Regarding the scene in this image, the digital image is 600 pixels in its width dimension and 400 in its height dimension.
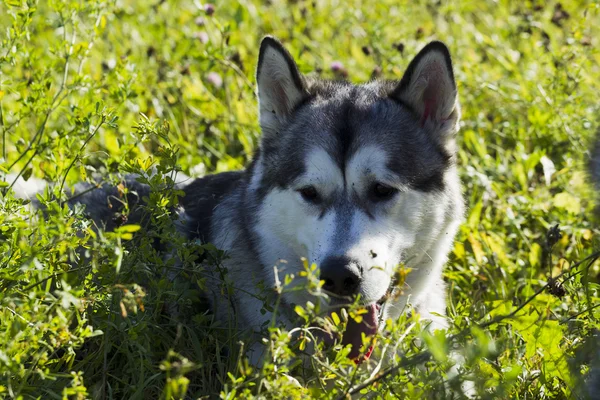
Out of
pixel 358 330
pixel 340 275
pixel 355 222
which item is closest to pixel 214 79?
pixel 355 222

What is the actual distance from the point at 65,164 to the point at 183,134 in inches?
87.1

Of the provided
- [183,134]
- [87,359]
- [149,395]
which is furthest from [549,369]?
[183,134]

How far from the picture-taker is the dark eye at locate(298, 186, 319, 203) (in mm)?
3328

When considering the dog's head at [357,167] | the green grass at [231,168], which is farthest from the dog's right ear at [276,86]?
the green grass at [231,168]

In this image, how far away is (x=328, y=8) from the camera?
7.29 meters

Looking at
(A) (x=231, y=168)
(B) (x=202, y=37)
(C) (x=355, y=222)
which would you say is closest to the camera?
(C) (x=355, y=222)

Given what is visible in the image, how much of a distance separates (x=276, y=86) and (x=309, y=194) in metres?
0.67

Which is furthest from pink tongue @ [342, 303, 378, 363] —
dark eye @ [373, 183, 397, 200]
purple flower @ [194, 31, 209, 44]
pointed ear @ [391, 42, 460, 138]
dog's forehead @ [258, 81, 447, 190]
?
purple flower @ [194, 31, 209, 44]

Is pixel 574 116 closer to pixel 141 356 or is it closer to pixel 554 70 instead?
pixel 554 70

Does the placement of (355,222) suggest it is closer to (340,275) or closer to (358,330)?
(340,275)

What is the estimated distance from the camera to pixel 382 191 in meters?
3.31

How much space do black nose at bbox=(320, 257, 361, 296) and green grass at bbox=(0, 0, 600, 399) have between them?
0.95 ft

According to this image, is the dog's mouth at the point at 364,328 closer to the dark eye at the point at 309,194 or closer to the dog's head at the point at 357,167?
the dog's head at the point at 357,167

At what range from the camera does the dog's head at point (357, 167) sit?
318 centimetres
